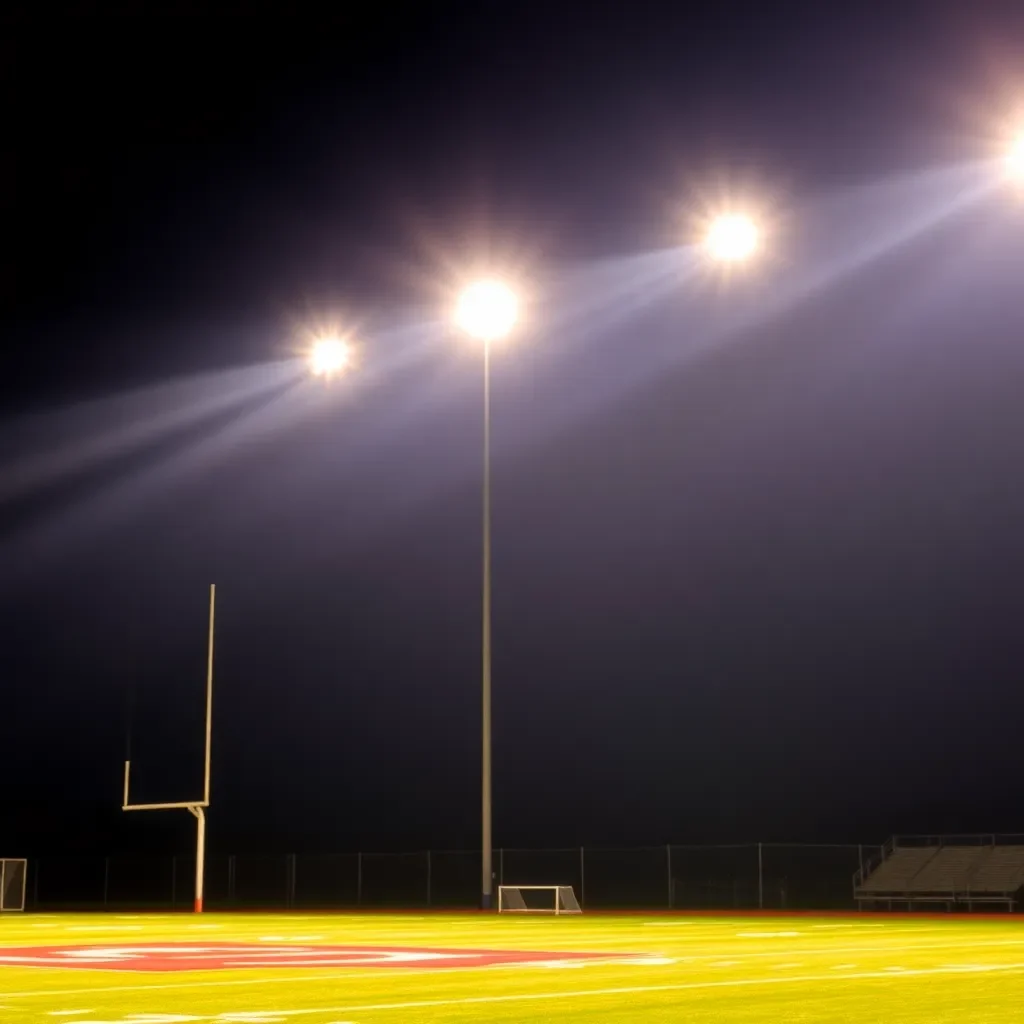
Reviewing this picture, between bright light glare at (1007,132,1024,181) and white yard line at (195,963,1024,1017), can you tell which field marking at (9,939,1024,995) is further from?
bright light glare at (1007,132,1024,181)

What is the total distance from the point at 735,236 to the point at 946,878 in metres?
11.9

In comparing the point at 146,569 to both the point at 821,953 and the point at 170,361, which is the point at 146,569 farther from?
the point at 821,953

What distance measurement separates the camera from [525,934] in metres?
14.9

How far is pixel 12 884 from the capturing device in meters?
29.5

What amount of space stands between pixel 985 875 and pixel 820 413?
11693mm

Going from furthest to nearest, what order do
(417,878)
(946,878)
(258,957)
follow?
(417,878)
(946,878)
(258,957)

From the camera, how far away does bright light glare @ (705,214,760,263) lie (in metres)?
21.5

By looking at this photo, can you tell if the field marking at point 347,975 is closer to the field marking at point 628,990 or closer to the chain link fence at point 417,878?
the field marking at point 628,990

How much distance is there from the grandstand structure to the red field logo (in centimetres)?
1642

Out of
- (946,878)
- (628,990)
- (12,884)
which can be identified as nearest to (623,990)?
(628,990)

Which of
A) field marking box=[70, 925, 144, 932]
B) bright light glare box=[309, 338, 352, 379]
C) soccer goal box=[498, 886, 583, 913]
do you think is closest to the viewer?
field marking box=[70, 925, 144, 932]

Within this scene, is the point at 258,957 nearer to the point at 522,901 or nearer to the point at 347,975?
the point at 347,975

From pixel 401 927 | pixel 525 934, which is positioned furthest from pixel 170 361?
pixel 525 934

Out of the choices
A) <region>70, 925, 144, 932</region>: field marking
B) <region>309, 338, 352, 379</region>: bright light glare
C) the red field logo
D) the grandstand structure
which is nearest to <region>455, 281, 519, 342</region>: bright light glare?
<region>309, 338, 352, 379</region>: bright light glare
